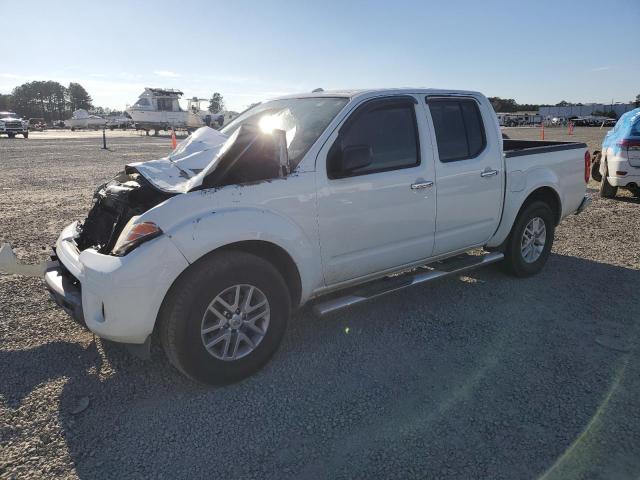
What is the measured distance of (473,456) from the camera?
100 inches

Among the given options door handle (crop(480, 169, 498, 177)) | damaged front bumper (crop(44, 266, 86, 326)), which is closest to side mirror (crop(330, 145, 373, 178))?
door handle (crop(480, 169, 498, 177))

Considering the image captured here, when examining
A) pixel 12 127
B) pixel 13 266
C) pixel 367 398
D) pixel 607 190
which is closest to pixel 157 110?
pixel 12 127

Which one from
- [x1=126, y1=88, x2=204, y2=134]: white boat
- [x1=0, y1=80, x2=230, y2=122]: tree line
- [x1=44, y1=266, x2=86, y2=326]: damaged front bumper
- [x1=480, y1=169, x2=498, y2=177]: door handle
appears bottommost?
[x1=44, y1=266, x2=86, y2=326]: damaged front bumper

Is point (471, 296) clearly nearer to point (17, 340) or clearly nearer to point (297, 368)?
point (297, 368)

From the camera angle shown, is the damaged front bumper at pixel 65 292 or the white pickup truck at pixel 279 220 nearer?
the white pickup truck at pixel 279 220

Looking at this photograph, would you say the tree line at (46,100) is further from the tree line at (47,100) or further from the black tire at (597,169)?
the black tire at (597,169)

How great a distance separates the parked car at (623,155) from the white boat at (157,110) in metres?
37.2

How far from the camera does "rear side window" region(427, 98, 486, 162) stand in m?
4.30

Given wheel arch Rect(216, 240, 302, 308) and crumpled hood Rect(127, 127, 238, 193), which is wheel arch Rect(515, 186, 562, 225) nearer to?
wheel arch Rect(216, 240, 302, 308)

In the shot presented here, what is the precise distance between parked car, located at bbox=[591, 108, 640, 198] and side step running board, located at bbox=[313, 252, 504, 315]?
558cm

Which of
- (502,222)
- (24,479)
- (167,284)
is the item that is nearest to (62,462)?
(24,479)

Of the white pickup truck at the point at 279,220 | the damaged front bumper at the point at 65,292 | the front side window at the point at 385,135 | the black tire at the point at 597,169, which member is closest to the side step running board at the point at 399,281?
the white pickup truck at the point at 279,220

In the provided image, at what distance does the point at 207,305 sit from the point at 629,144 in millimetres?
8815

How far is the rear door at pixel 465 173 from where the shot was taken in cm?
427
